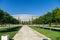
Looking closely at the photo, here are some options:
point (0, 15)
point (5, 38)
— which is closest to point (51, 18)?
point (0, 15)

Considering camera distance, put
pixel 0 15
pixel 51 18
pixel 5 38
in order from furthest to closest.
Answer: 1. pixel 51 18
2. pixel 0 15
3. pixel 5 38

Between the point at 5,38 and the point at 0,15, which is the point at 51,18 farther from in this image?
the point at 5,38

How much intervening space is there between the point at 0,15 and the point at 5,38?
27383 mm

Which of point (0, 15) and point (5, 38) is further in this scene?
point (0, 15)

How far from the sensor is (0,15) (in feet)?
120

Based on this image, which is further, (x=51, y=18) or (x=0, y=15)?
(x=51, y=18)

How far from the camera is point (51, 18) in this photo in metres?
64.4

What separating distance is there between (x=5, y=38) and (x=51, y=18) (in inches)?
2186

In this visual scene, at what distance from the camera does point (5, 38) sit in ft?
31.6

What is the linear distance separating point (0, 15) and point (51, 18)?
1215 inches

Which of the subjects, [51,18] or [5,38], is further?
[51,18]

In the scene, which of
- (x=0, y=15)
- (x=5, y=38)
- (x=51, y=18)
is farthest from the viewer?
(x=51, y=18)

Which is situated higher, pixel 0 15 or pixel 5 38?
pixel 0 15
